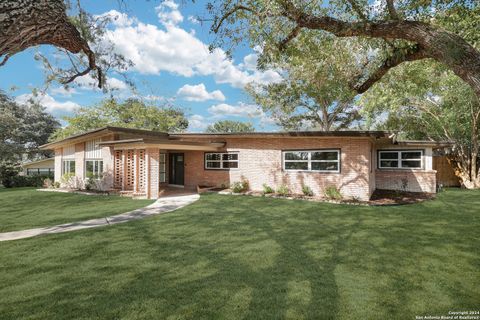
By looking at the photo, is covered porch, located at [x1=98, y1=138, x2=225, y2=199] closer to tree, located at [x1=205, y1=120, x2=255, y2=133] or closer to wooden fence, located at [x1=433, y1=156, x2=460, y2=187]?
wooden fence, located at [x1=433, y1=156, x2=460, y2=187]

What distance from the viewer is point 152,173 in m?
12.6

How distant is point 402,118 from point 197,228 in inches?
802

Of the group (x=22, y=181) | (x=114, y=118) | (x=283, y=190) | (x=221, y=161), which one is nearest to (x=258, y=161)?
(x=283, y=190)

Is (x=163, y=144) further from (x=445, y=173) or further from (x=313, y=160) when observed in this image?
(x=445, y=173)

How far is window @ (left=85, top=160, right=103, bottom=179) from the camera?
1588 centimetres

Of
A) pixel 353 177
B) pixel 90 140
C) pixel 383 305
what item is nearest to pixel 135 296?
pixel 383 305

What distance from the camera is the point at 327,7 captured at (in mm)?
7668

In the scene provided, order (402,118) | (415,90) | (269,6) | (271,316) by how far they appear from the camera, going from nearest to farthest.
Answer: (271,316) < (269,6) < (415,90) < (402,118)

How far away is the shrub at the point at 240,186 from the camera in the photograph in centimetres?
1410

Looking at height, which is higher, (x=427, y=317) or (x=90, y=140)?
(x=90, y=140)

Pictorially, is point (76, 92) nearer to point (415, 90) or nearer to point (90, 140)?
point (90, 140)

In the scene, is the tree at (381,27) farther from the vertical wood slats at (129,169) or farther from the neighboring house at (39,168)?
the neighboring house at (39,168)

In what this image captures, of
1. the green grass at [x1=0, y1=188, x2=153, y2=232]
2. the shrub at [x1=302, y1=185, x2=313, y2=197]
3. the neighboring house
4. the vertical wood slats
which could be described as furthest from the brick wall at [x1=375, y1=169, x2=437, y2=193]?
the neighboring house

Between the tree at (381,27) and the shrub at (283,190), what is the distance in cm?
640
